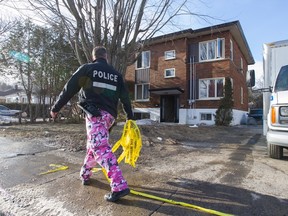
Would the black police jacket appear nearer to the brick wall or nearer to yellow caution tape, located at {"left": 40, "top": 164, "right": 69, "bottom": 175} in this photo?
yellow caution tape, located at {"left": 40, "top": 164, "right": 69, "bottom": 175}

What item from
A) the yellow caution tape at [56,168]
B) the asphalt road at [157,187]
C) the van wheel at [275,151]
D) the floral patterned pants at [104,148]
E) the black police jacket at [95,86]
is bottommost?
the asphalt road at [157,187]

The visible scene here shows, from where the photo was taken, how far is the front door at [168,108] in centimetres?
2014

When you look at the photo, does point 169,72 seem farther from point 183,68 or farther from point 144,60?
point 144,60

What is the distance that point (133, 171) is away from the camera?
14.4 feet

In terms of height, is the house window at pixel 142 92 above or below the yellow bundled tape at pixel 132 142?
above

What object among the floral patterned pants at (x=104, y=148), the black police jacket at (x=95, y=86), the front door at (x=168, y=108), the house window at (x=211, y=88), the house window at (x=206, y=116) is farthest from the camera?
the front door at (x=168, y=108)

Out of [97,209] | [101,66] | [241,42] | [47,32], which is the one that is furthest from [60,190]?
[241,42]

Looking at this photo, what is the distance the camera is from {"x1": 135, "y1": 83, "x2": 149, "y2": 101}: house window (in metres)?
21.3

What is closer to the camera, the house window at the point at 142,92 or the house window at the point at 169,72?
the house window at the point at 169,72

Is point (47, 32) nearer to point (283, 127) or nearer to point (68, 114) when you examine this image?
point (68, 114)

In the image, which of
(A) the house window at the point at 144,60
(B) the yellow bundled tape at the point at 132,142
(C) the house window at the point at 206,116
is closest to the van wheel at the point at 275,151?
(B) the yellow bundled tape at the point at 132,142

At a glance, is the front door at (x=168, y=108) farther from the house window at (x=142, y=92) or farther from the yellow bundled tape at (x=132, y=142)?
the yellow bundled tape at (x=132, y=142)

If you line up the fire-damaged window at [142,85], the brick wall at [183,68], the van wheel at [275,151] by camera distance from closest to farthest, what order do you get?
the van wheel at [275,151], the brick wall at [183,68], the fire-damaged window at [142,85]

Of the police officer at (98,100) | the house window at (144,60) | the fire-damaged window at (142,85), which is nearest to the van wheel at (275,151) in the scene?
the police officer at (98,100)
